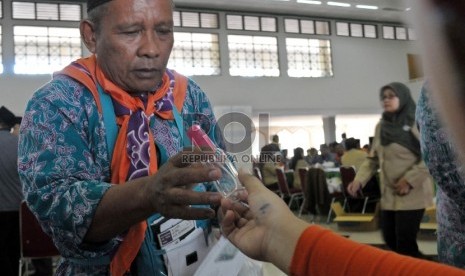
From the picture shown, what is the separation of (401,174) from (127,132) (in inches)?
114

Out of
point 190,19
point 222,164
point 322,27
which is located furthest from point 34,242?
point 322,27

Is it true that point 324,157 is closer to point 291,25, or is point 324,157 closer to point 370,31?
point 291,25

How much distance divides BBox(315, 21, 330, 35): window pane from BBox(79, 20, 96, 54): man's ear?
13.5 metres

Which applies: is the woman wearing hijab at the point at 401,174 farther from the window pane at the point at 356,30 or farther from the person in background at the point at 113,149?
the window pane at the point at 356,30

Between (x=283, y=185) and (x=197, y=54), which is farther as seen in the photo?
(x=197, y=54)

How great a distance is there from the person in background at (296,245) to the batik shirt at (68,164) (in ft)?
0.92

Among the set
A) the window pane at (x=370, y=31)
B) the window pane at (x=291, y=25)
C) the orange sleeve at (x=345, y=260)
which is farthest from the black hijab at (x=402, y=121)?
the window pane at (x=370, y=31)

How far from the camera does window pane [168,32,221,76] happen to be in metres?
11.9

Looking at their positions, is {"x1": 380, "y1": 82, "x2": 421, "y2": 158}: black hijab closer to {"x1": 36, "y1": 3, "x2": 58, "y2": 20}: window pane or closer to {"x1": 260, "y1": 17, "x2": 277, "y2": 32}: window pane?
{"x1": 36, "y1": 3, "x2": 58, "y2": 20}: window pane

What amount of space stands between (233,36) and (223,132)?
12005 mm

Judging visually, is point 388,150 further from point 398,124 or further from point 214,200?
point 214,200

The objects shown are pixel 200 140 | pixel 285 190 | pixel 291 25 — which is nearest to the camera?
pixel 200 140

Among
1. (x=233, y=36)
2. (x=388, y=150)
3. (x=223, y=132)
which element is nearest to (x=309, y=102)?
(x=233, y=36)

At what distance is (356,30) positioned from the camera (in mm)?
14812
